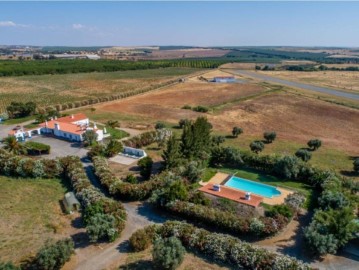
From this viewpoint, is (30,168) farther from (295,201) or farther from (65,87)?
(65,87)

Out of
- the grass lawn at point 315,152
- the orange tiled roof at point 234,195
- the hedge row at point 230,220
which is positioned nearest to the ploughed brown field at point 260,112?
the grass lawn at point 315,152

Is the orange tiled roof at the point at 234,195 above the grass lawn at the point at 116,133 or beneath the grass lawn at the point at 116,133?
above

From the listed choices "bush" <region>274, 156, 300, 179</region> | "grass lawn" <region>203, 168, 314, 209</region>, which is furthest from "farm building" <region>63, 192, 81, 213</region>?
"bush" <region>274, 156, 300, 179</region>

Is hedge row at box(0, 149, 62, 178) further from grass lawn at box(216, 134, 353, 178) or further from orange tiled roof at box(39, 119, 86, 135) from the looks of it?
grass lawn at box(216, 134, 353, 178)

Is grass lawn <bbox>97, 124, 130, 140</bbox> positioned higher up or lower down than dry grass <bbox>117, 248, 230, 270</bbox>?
higher up

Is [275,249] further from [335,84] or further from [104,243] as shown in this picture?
[335,84]

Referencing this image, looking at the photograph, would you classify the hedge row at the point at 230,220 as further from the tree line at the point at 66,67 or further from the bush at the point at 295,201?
the tree line at the point at 66,67

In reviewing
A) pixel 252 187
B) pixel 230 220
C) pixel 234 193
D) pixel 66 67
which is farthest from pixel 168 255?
pixel 66 67

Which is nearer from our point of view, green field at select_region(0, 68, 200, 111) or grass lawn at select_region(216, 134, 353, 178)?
grass lawn at select_region(216, 134, 353, 178)
